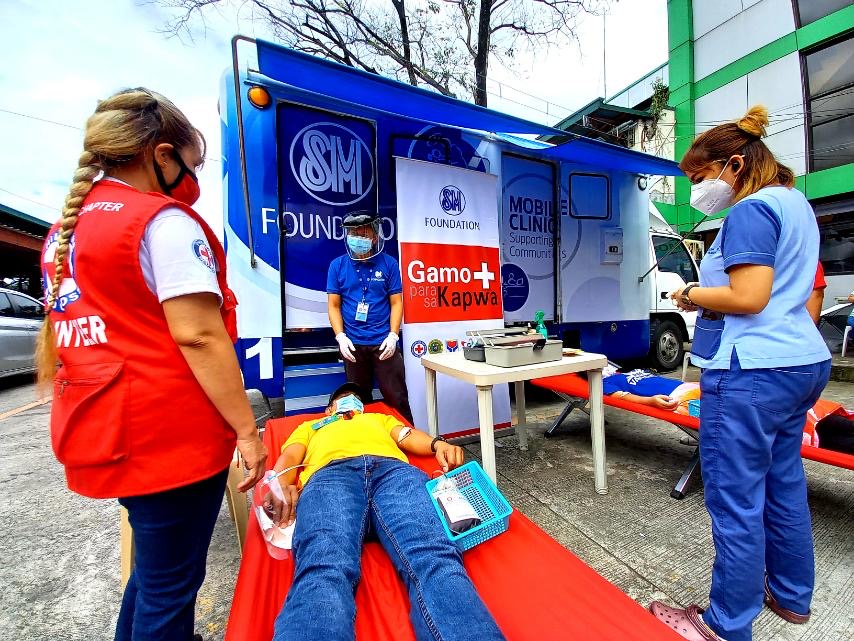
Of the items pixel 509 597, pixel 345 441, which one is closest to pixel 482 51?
pixel 345 441

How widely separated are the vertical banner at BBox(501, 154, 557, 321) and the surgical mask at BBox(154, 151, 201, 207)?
3.27m

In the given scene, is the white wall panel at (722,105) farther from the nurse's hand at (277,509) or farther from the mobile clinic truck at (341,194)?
the nurse's hand at (277,509)

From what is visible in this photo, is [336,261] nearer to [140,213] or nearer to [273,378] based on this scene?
[273,378]

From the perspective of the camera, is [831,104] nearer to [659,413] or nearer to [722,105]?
[722,105]

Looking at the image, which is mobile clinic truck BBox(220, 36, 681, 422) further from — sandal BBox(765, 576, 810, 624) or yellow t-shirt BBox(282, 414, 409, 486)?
sandal BBox(765, 576, 810, 624)

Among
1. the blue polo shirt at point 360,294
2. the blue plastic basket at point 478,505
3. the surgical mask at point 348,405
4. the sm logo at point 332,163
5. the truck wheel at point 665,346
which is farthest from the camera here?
the truck wheel at point 665,346

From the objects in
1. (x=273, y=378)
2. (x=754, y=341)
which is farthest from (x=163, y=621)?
(x=273, y=378)

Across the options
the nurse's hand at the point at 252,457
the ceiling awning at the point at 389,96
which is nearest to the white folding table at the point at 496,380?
the nurse's hand at the point at 252,457

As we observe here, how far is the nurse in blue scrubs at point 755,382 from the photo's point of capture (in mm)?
1258

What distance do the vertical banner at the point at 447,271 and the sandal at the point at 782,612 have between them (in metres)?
1.94

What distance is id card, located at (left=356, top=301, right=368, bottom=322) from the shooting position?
110 inches

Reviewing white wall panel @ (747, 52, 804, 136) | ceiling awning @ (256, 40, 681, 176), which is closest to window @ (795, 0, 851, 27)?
white wall panel @ (747, 52, 804, 136)

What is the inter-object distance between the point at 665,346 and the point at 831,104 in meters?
6.61

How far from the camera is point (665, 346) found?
5.91 m
